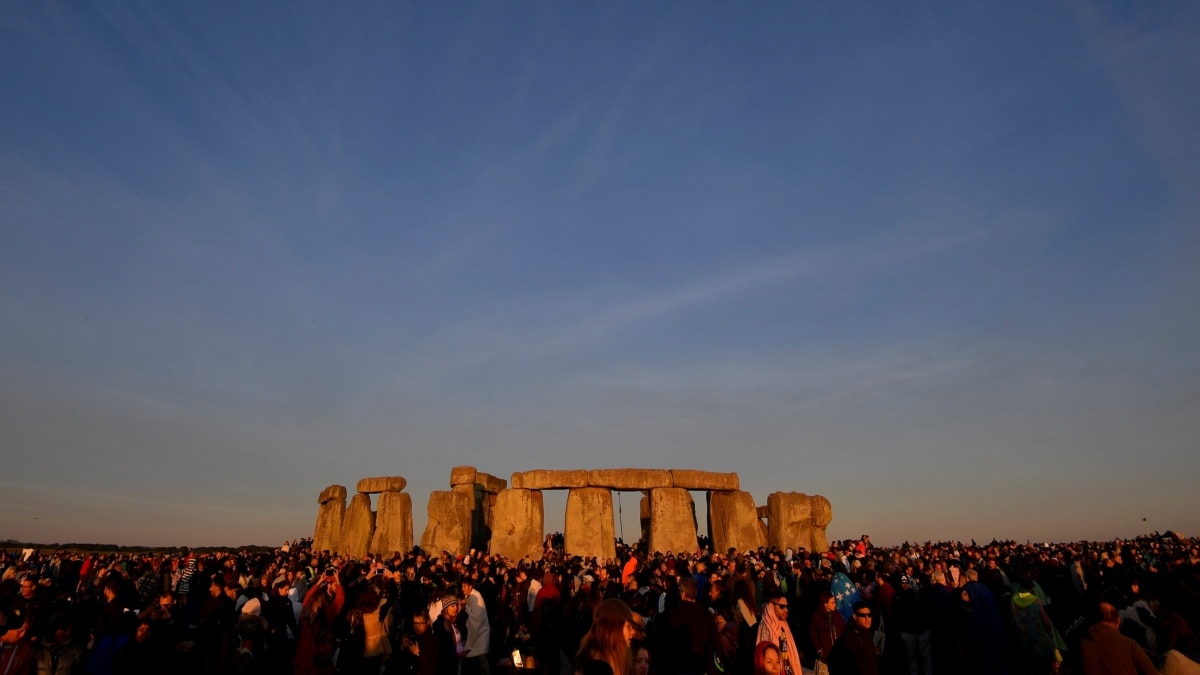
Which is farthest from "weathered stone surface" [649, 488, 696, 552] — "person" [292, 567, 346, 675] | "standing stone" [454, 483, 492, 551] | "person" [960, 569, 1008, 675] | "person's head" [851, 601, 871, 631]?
"person's head" [851, 601, 871, 631]

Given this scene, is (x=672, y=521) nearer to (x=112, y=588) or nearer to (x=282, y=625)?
(x=282, y=625)

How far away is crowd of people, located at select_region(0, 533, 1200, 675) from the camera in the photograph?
20.0 ft

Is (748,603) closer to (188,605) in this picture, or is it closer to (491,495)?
(188,605)

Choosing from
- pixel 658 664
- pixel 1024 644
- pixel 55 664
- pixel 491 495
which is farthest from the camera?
pixel 491 495

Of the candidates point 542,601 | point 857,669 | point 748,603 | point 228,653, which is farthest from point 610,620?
point 542,601

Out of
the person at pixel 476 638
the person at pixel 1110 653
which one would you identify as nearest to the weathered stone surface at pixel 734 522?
the person at pixel 476 638

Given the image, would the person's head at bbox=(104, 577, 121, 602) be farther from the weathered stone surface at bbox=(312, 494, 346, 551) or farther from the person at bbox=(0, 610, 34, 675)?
the weathered stone surface at bbox=(312, 494, 346, 551)

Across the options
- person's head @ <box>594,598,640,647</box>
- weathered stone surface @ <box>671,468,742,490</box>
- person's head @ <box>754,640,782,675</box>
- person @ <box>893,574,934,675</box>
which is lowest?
person @ <box>893,574,934,675</box>

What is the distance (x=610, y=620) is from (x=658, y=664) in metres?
2.83

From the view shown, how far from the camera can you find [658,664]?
6246 mm

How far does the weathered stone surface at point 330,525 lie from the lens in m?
27.3

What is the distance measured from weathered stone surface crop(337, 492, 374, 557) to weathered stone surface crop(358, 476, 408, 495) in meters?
0.29

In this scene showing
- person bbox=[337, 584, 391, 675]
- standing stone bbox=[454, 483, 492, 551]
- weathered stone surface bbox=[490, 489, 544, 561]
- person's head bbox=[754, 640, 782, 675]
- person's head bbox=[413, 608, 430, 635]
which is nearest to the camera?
person's head bbox=[754, 640, 782, 675]

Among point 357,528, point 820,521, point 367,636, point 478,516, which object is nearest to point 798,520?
point 820,521
